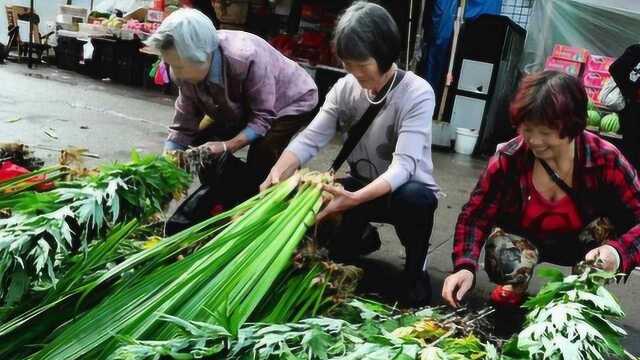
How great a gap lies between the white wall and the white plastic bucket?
9607 mm

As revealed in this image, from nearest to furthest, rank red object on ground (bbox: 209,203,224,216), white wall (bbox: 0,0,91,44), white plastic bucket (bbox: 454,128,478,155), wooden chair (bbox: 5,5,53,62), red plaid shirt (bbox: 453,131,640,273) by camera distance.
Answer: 1. red plaid shirt (bbox: 453,131,640,273)
2. red object on ground (bbox: 209,203,224,216)
3. white plastic bucket (bbox: 454,128,478,155)
4. wooden chair (bbox: 5,5,53,62)
5. white wall (bbox: 0,0,91,44)

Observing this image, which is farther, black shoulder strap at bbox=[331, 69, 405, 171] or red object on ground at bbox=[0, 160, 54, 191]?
black shoulder strap at bbox=[331, 69, 405, 171]

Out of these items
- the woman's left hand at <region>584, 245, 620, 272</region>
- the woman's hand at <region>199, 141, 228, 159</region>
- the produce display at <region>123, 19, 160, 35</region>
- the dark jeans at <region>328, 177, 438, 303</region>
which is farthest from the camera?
the produce display at <region>123, 19, 160, 35</region>

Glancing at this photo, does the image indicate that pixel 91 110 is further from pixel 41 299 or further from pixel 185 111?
pixel 41 299

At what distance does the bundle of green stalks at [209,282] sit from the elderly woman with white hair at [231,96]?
2.73 ft

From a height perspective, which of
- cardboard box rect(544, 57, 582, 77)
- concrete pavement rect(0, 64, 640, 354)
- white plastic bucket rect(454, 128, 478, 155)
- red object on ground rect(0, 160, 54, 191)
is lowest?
concrete pavement rect(0, 64, 640, 354)

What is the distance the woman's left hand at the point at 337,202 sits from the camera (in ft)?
8.23

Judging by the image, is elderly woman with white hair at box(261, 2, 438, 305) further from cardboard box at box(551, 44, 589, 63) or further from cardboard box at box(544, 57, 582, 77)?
cardboard box at box(551, 44, 589, 63)

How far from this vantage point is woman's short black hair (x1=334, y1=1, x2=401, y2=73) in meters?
2.61

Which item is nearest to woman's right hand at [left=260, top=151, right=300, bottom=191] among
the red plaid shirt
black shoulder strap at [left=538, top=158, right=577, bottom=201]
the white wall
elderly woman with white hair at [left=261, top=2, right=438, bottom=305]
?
elderly woman with white hair at [left=261, top=2, right=438, bottom=305]

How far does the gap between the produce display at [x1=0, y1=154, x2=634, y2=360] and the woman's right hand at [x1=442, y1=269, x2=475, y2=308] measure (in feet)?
0.33

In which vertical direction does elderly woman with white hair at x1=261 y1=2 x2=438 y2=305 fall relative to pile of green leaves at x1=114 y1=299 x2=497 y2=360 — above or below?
above

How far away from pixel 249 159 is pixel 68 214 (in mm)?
1576

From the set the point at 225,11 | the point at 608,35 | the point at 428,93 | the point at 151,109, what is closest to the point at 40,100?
the point at 151,109
